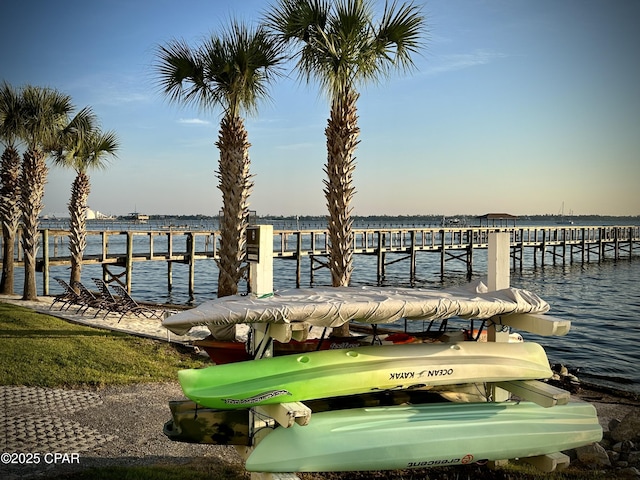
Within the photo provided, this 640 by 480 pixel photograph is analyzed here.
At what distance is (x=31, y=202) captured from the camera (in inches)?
732

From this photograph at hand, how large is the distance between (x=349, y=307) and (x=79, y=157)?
1716 cm

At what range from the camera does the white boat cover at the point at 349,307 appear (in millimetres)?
5734

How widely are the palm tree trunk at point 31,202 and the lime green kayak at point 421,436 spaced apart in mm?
15975

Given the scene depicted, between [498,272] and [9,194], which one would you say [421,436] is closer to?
[498,272]

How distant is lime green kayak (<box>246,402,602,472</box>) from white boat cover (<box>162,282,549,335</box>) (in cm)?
109

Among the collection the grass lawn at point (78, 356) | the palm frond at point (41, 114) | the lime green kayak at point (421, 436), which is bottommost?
the grass lawn at point (78, 356)

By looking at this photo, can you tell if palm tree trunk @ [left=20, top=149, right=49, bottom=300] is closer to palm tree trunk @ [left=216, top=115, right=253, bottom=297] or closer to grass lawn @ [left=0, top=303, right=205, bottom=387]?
grass lawn @ [left=0, top=303, right=205, bottom=387]

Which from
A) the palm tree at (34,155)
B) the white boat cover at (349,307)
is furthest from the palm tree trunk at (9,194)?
the white boat cover at (349,307)

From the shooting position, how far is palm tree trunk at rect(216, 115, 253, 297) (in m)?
12.2

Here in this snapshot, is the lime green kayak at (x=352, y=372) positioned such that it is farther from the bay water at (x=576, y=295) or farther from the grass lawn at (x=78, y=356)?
the bay water at (x=576, y=295)

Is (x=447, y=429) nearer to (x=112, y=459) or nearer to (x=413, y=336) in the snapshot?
(x=413, y=336)

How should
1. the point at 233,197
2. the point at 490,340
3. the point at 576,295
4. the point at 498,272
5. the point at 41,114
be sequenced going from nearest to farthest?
the point at 490,340 < the point at 498,272 < the point at 233,197 < the point at 41,114 < the point at 576,295

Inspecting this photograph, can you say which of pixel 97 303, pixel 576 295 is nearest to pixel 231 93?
pixel 97 303

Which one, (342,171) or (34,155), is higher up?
(34,155)
